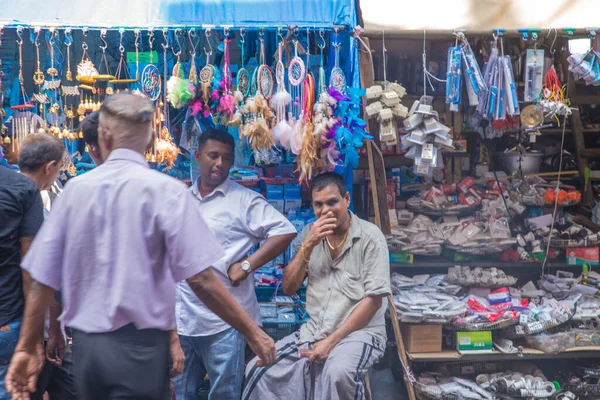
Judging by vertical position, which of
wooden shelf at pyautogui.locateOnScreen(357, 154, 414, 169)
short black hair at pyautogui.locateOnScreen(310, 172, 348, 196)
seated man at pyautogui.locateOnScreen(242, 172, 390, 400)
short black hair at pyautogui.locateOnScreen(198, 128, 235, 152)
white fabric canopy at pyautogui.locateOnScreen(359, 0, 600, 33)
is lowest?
seated man at pyautogui.locateOnScreen(242, 172, 390, 400)

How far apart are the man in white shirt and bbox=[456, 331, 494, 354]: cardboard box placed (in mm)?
1465

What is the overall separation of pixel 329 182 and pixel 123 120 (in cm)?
161

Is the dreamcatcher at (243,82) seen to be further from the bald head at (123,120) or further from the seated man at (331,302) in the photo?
the bald head at (123,120)

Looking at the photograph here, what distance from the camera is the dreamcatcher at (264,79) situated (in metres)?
3.95

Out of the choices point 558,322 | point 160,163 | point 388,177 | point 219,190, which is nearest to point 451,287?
point 558,322

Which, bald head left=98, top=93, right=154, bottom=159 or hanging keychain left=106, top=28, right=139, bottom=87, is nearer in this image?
bald head left=98, top=93, right=154, bottom=159

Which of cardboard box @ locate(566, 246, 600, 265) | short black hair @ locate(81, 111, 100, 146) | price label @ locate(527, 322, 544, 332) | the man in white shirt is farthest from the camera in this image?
cardboard box @ locate(566, 246, 600, 265)

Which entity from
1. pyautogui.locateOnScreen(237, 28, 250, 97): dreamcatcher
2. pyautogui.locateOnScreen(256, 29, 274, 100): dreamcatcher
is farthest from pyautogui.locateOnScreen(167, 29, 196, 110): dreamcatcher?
pyautogui.locateOnScreen(256, 29, 274, 100): dreamcatcher

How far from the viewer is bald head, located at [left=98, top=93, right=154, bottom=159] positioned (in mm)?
2311

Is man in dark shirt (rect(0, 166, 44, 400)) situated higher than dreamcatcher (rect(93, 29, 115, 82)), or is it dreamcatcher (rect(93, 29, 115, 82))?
dreamcatcher (rect(93, 29, 115, 82))

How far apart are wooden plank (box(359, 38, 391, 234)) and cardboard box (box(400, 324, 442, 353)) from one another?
0.69 metres

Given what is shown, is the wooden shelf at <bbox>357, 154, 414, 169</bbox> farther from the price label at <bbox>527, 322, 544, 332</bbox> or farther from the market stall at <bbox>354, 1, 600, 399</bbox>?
the price label at <bbox>527, 322, 544, 332</bbox>

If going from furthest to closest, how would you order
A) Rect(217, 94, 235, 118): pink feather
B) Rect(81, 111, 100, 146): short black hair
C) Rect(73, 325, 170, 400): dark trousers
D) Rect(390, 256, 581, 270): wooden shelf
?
1. Rect(390, 256, 581, 270): wooden shelf
2. Rect(217, 94, 235, 118): pink feather
3. Rect(81, 111, 100, 146): short black hair
4. Rect(73, 325, 170, 400): dark trousers

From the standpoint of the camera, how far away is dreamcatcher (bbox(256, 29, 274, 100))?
13.0 ft
